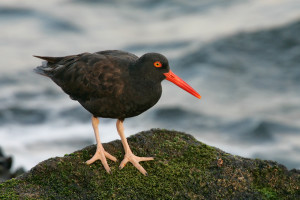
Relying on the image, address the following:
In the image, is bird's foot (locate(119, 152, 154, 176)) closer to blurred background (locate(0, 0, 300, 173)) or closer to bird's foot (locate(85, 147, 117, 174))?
bird's foot (locate(85, 147, 117, 174))

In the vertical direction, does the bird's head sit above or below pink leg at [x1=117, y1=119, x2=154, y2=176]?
above

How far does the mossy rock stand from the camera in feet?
17.7

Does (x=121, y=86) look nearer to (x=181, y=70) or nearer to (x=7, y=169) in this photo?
(x=7, y=169)

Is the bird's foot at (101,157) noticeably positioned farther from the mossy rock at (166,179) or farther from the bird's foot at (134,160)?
the bird's foot at (134,160)

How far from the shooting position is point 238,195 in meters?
5.57

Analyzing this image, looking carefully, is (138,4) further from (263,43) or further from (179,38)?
(263,43)

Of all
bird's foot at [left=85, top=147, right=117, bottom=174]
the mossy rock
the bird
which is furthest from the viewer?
the bird

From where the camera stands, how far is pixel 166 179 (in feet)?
18.7

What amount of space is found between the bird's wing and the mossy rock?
841mm

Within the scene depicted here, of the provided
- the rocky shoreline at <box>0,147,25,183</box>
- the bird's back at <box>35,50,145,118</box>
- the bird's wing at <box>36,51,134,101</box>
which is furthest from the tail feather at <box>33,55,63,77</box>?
the rocky shoreline at <box>0,147,25,183</box>

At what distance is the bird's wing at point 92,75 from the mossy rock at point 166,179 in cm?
84

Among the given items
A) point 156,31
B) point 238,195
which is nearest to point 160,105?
point 156,31

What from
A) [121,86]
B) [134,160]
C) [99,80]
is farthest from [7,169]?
[121,86]

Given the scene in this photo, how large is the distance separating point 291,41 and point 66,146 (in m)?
9.10
